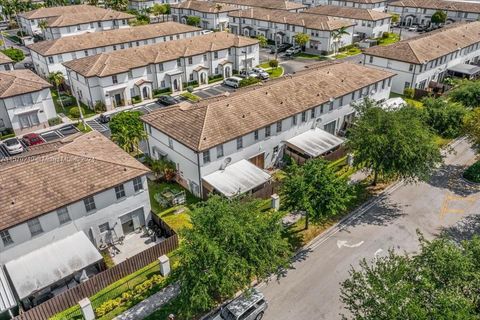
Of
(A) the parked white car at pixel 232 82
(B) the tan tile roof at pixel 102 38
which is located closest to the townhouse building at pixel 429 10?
(B) the tan tile roof at pixel 102 38

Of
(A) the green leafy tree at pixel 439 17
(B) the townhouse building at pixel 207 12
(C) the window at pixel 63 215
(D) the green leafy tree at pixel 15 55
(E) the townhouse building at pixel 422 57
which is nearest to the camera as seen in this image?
(C) the window at pixel 63 215

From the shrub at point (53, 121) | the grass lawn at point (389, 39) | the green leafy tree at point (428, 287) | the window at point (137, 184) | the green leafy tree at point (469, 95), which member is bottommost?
the shrub at point (53, 121)

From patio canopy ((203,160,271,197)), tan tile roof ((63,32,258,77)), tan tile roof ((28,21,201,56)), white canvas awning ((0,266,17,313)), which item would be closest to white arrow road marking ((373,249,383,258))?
patio canopy ((203,160,271,197))

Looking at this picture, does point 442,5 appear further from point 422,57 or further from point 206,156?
point 206,156

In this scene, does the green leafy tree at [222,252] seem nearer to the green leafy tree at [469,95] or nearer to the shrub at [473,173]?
the shrub at [473,173]

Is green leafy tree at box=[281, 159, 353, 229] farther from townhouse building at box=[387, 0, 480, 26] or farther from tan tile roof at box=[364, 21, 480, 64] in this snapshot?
townhouse building at box=[387, 0, 480, 26]

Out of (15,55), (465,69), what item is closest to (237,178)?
(465,69)

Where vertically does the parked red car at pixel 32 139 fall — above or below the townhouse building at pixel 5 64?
below
